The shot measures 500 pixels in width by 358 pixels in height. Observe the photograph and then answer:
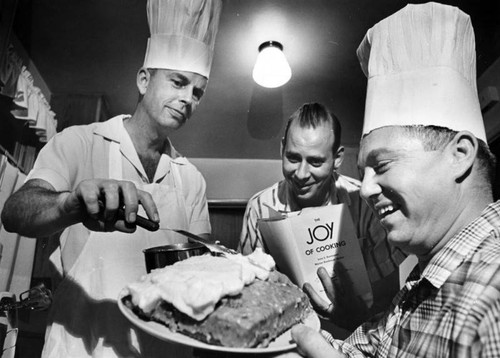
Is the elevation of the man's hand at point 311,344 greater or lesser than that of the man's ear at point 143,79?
lesser

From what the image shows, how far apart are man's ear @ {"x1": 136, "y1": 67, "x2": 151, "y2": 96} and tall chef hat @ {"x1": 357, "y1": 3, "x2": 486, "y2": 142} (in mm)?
598

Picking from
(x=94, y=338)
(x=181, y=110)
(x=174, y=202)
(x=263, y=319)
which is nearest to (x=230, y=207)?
(x=174, y=202)

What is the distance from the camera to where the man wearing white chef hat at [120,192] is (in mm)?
819

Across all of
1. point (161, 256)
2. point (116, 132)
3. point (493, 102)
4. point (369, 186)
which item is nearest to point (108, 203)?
point (161, 256)

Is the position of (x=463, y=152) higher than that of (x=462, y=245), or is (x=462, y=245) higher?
(x=463, y=152)

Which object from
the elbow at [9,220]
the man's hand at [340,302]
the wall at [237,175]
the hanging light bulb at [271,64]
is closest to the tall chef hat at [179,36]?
the hanging light bulb at [271,64]

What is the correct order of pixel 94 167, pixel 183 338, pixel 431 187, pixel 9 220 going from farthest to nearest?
pixel 94 167, pixel 9 220, pixel 431 187, pixel 183 338

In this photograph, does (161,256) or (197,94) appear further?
(197,94)

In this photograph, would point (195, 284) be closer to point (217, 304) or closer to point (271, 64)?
point (217, 304)

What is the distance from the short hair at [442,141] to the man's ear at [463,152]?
0.02 metres

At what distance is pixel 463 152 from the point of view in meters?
0.74

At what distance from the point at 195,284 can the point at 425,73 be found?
2.00ft

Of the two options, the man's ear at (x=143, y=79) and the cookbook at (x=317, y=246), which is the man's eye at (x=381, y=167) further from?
the man's ear at (x=143, y=79)

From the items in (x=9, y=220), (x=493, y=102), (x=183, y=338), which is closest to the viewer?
(x=183, y=338)
